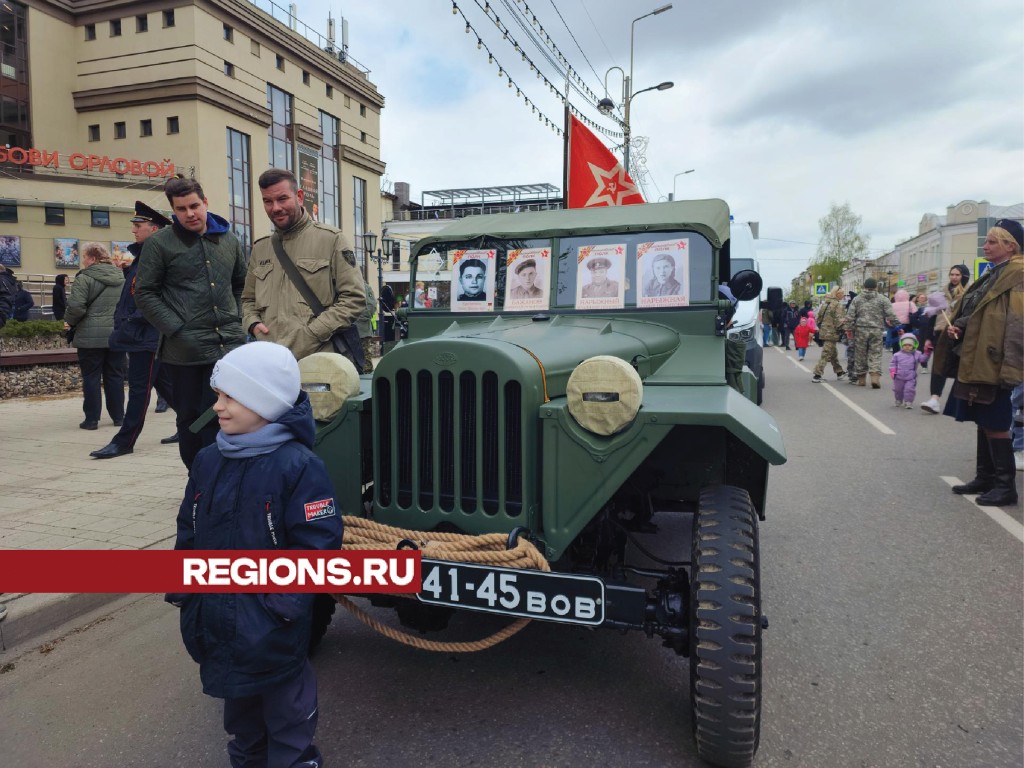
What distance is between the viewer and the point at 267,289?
4082 millimetres

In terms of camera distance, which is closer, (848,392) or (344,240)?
(344,240)

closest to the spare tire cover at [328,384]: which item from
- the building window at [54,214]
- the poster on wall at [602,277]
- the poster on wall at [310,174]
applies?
the poster on wall at [602,277]

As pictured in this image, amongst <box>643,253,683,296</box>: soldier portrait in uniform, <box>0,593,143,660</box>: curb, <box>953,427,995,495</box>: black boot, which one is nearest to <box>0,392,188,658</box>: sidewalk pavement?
<box>0,593,143,660</box>: curb

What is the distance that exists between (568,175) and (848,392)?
6.15 metres

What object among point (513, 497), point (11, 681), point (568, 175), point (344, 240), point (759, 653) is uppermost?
point (568, 175)

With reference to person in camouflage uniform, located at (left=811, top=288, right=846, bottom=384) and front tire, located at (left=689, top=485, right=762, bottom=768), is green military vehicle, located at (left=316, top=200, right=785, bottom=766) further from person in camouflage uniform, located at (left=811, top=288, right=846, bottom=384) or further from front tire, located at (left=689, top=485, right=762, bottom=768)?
person in camouflage uniform, located at (left=811, top=288, right=846, bottom=384)

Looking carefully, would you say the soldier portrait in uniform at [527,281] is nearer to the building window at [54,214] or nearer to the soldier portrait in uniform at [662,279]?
the soldier portrait in uniform at [662,279]

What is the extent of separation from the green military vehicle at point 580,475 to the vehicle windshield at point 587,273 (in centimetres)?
43

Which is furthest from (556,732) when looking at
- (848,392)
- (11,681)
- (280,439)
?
(848,392)

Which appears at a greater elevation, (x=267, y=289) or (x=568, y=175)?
(x=568, y=175)

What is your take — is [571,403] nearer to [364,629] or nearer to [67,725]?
[364,629]

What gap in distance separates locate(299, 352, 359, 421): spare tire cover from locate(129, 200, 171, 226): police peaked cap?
8.28 feet

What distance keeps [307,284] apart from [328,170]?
43827 millimetres

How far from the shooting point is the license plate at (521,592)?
2.28 meters
